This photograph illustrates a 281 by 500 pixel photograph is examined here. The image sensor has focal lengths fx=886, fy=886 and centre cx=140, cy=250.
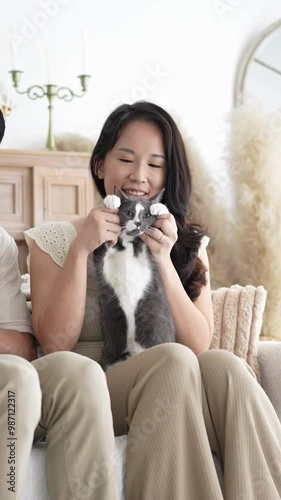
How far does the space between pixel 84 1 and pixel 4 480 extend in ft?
8.67

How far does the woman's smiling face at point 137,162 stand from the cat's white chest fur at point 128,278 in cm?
16

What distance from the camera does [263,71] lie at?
3707mm

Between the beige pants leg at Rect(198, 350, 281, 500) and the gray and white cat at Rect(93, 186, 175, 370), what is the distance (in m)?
0.17

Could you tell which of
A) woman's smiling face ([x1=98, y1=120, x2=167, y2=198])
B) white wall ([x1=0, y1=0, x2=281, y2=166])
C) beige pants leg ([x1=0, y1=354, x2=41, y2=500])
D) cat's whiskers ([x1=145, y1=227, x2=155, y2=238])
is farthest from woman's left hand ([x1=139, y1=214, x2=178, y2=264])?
white wall ([x1=0, y1=0, x2=281, y2=166])

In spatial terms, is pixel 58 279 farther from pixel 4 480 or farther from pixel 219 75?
pixel 219 75

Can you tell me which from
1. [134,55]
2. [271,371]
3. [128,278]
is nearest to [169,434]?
[128,278]

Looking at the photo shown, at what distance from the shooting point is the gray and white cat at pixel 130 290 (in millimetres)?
1669

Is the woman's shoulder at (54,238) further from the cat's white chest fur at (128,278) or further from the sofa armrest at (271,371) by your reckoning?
the sofa armrest at (271,371)

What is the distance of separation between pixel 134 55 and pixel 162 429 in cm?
250

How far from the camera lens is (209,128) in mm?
3756

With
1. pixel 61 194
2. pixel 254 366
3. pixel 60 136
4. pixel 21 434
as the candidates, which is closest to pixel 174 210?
pixel 254 366

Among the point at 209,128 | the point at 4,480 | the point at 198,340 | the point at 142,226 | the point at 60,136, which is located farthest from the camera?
the point at 209,128

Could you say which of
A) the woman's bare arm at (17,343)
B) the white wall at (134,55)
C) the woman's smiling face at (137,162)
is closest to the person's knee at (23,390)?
the woman's bare arm at (17,343)

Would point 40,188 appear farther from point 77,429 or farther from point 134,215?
point 77,429
